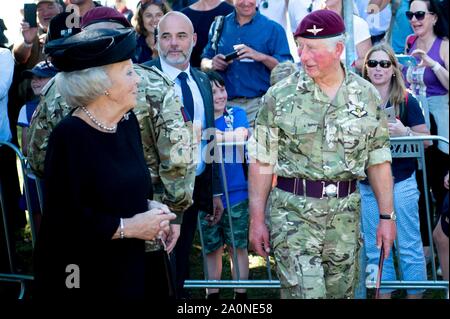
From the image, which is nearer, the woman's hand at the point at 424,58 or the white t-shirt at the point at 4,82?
the white t-shirt at the point at 4,82

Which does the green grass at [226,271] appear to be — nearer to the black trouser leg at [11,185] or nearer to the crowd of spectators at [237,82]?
the black trouser leg at [11,185]

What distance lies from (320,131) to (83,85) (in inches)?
58.6

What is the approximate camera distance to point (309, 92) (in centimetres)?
592

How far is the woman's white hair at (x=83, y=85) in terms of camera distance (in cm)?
507

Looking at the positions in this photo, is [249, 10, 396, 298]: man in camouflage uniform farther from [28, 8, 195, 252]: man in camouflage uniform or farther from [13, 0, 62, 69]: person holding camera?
[13, 0, 62, 69]: person holding camera

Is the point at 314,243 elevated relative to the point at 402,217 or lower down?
elevated

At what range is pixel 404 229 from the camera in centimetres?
760

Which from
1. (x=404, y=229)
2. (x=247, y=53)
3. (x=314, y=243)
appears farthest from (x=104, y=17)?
(x=404, y=229)

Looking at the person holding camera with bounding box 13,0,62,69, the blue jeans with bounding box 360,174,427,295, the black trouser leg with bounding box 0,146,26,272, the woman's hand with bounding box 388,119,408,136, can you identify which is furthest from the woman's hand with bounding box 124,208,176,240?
the person holding camera with bounding box 13,0,62,69

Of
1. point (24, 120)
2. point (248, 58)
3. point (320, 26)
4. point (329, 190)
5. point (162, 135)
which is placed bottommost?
point (329, 190)

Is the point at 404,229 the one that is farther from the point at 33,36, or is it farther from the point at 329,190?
the point at 33,36

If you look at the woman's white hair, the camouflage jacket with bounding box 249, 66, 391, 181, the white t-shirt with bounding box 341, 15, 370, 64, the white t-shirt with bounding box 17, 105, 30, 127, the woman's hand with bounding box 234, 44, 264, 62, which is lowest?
the white t-shirt with bounding box 17, 105, 30, 127

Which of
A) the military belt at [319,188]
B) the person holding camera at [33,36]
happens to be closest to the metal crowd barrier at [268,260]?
the military belt at [319,188]

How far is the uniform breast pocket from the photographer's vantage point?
5848mm
